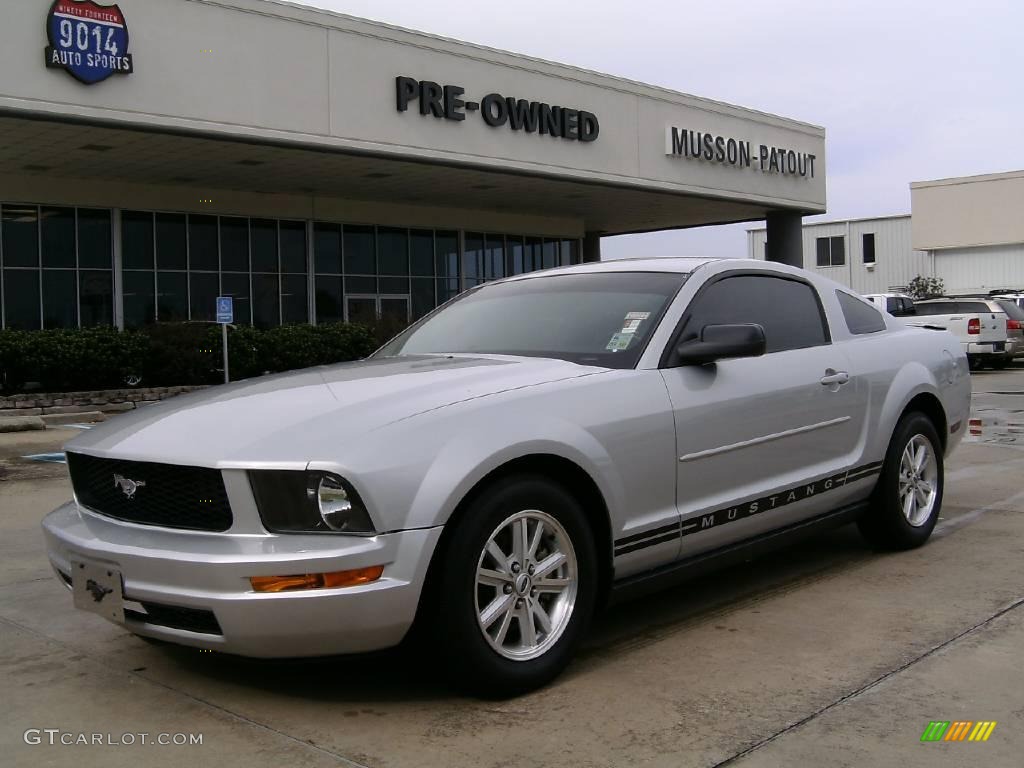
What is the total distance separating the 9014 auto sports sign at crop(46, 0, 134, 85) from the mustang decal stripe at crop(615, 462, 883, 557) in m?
14.8

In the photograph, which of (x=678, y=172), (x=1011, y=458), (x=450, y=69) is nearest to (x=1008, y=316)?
(x=678, y=172)

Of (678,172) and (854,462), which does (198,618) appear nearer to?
(854,462)

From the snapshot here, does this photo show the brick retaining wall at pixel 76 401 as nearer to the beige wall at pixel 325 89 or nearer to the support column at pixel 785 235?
the beige wall at pixel 325 89

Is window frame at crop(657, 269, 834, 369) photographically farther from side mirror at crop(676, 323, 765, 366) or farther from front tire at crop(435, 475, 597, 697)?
front tire at crop(435, 475, 597, 697)

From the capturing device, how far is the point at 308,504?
11.1ft

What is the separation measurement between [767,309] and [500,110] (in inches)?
715

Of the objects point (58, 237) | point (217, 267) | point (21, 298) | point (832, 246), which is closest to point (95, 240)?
point (58, 237)

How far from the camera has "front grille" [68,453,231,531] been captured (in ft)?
11.4

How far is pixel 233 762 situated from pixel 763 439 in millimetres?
2680

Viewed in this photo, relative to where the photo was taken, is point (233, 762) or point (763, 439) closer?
point (233, 762)

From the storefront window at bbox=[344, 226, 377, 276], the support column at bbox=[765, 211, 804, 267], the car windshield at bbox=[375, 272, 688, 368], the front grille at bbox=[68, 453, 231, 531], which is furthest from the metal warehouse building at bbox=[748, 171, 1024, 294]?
the front grille at bbox=[68, 453, 231, 531]

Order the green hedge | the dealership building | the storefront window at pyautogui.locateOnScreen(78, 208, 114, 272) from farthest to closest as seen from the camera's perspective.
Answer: the storefront window at pyautogui.locateOnScreen(78, 208, 114, 272) < the green hedge < the dealership building

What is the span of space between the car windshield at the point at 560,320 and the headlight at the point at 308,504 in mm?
1417

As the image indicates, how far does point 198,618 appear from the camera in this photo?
3.41 m
